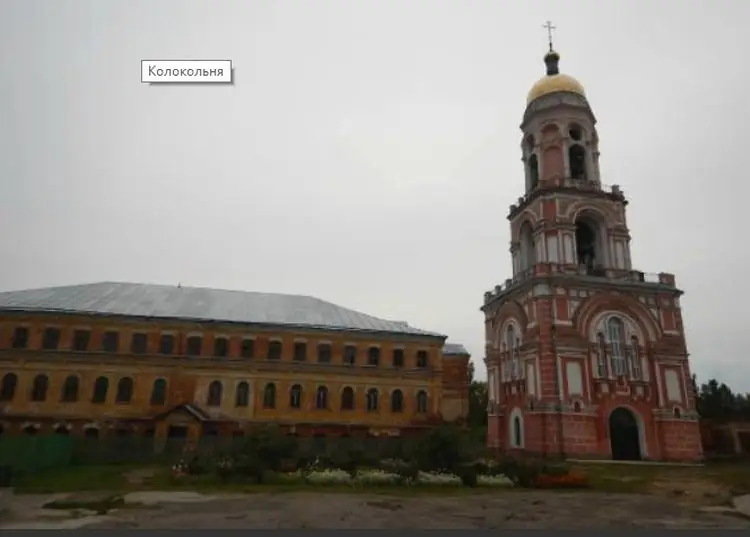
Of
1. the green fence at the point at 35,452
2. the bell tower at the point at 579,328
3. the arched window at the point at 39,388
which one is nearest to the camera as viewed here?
the green fence at the point at 35,452

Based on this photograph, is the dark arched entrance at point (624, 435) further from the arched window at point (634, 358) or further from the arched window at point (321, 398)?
the arched window at point (321, 398)

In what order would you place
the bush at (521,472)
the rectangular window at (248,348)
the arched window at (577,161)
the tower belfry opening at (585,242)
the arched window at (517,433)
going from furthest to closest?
the arched window at (577,161) < the tower belfry opening at (585,242) < the rectangular window at (248,348) < the arched window at (517,433) < the bush at (521,472)

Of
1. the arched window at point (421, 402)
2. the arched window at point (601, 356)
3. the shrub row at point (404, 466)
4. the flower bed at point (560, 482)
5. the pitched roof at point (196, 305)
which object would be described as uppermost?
the pitched roof at point (196, 305)

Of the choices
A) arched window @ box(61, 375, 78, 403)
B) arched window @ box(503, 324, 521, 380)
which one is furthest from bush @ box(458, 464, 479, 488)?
arched window @ box(61, 375, 78, 403)

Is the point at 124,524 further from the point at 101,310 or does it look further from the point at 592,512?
the point at 101,310

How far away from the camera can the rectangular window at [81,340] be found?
1267 inches

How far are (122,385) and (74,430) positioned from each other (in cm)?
333

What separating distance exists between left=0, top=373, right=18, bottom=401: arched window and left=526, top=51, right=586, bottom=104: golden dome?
3678 centimetres

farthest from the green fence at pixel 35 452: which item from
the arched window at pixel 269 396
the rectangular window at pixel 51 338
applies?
the arched window at pixel 269 396

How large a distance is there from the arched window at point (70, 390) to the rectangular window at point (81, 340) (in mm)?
1665

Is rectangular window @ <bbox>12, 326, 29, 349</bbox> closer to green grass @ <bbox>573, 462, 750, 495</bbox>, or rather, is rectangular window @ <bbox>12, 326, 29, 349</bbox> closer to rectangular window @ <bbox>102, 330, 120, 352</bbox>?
rectangular window @ <bbox>102, 330, 120, 352</bbox>

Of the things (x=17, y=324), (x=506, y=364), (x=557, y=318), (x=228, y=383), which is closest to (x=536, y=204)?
(x=557, y=318)

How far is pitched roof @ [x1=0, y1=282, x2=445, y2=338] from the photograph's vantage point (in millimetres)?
33312

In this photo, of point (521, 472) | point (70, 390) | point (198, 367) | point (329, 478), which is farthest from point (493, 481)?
point (70, 390)
